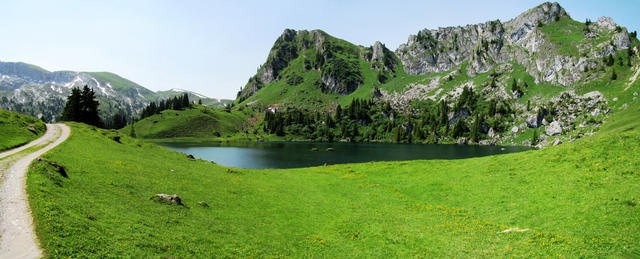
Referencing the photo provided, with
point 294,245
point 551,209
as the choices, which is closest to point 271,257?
point 294,245

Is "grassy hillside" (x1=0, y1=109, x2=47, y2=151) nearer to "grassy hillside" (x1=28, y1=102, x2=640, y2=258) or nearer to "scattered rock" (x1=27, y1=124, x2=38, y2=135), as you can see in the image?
"scattered rock" (x1=27, y1=124, x2=38, y2=135)

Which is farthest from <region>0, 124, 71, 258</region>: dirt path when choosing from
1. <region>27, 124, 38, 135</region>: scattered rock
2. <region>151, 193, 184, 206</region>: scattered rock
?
<region>27, 124, 38, 135</region>: scattered rock

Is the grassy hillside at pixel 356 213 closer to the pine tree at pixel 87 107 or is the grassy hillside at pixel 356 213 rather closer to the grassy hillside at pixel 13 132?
the grassy hillside at pixel 13 132

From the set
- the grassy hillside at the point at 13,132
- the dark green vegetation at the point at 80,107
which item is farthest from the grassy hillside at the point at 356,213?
the dark green vegetation at the point at 80,107

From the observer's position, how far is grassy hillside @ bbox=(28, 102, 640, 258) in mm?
14804

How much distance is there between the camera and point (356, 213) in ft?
92.6

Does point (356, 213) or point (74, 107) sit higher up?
point (74, 107)

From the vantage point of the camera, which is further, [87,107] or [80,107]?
[87,107]

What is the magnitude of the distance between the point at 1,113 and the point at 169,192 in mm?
42975

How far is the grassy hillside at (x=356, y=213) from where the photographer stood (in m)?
14.8

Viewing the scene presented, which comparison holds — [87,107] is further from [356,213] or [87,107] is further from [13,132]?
[356,213]

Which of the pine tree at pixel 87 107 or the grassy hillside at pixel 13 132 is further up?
the pine tree at pixel 87 107

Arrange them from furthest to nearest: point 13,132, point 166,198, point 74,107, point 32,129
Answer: point 74,107
point 32,129
point 13,132
point 166,198

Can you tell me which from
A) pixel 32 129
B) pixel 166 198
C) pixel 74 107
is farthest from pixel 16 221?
pixel 74 107
